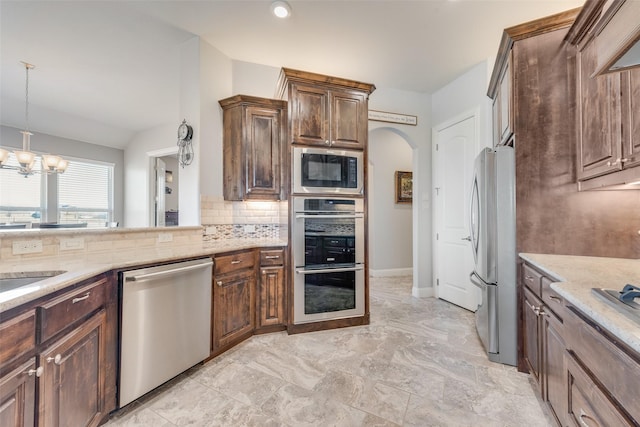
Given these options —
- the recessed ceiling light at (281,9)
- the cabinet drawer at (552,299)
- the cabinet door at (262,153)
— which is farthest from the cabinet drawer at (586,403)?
the recessed ceiling light at (281,9)

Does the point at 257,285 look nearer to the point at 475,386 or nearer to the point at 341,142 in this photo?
the point at 341,142

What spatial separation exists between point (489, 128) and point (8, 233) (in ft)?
13.7

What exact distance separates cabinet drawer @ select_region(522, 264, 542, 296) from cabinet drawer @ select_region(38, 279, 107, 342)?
2.47 m

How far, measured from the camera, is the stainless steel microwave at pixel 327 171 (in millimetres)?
2625

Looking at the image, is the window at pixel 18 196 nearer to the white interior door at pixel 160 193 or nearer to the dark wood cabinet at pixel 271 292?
the white interior door at pixel 160 193

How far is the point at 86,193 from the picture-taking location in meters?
5.56

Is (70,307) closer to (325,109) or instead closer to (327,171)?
(327,171)

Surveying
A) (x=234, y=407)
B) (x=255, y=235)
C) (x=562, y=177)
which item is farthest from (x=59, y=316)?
(x=562, y=177)

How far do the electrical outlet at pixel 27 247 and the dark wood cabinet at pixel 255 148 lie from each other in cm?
151

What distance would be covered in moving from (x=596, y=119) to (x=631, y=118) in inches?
11.5

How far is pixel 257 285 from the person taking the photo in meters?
2.56

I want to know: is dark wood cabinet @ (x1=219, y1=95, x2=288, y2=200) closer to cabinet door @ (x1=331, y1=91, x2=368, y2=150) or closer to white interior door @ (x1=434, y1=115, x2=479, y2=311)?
cabinet door @ (x1=331, y1=91, x2=368, y2=150)

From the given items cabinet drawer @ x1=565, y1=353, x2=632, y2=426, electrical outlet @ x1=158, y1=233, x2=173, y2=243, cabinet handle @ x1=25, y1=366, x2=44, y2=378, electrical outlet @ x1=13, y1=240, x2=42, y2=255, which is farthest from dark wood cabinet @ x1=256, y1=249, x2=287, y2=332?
cabinet drawer @ x1=565, y1=353, x2=632, y2=426

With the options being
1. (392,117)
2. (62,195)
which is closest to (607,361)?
(392,117)
